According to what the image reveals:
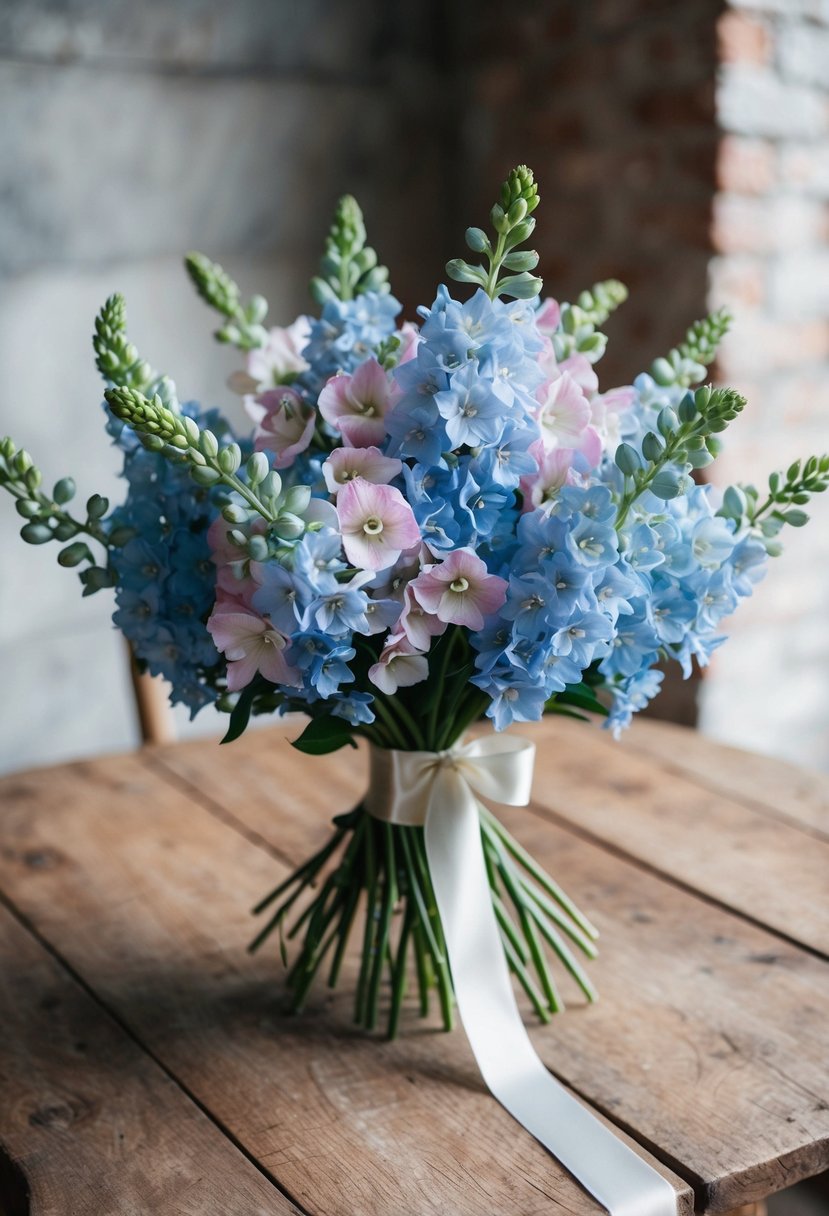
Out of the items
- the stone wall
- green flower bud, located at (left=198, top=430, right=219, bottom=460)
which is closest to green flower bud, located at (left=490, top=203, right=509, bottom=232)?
green flower bud, located at (left=198, top=430, right=219, bottom=460)

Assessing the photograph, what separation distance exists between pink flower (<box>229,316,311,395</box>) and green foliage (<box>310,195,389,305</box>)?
0.04m

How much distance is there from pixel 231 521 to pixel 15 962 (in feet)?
1.80

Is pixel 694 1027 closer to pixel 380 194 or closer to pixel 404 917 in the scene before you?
pixel 404 917

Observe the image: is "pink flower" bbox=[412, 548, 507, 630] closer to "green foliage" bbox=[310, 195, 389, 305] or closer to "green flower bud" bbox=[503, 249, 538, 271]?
"green flower bud" bbox=[503, 249, 538, 271]

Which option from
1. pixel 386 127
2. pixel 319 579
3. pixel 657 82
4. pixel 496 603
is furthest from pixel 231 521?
pixel 386 127

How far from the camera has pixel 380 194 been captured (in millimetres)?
2471

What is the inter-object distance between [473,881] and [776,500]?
364 mm

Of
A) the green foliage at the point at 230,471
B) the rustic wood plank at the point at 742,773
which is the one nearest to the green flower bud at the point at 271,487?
the green foliage at the point at 230,471

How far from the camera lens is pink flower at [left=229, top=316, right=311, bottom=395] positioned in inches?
41.2

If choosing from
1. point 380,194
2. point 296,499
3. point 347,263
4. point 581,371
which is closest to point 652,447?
point 581,371

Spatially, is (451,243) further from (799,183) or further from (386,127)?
(799,183)

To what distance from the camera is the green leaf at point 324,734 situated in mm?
909

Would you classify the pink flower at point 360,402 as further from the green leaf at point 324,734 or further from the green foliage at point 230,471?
the green leaf at point 324,734

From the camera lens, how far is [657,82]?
2117 mm
